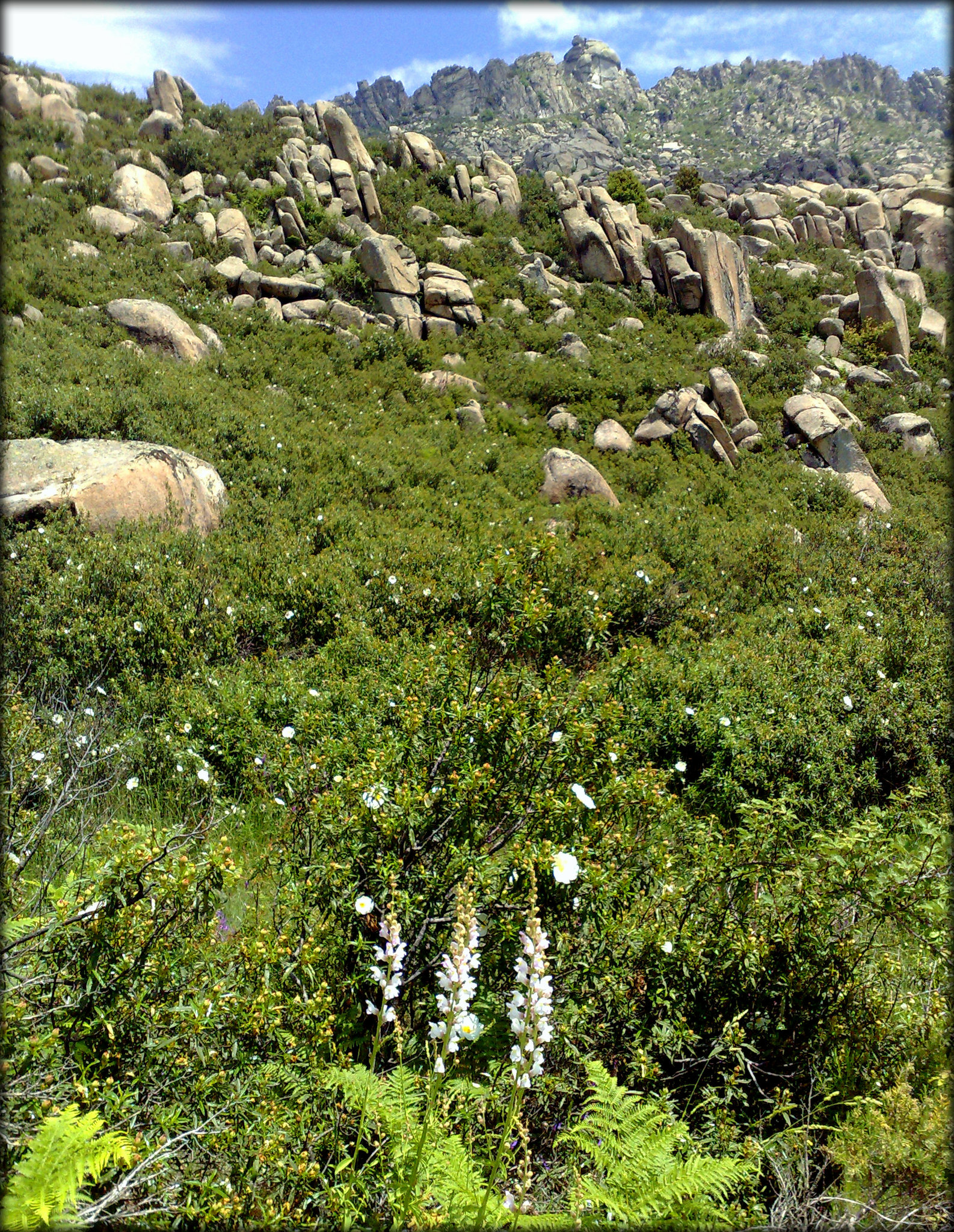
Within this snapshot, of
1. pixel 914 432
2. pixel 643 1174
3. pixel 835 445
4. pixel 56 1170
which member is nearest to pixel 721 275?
pixel 914 432

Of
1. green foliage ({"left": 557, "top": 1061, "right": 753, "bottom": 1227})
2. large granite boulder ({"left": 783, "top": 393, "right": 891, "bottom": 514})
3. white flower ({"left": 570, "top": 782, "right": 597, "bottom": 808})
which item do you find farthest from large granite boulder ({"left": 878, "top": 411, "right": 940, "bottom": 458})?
green foliage ({"left": 557, "top": 1061, "right": 753, "bottom": 1227})

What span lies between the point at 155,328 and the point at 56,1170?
1548 centimetres

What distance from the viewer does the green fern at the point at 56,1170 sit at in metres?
1.72

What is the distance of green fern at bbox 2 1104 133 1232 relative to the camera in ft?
5.64

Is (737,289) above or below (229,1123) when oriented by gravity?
above

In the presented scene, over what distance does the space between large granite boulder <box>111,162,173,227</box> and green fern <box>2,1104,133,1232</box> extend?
22.6 meters

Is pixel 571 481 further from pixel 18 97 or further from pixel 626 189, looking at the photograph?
pixel 18 97

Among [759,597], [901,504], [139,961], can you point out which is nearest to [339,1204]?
[139,961]

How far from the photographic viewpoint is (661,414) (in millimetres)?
17438

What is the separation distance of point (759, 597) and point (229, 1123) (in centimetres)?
977

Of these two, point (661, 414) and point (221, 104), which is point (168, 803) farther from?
point (221, 104)

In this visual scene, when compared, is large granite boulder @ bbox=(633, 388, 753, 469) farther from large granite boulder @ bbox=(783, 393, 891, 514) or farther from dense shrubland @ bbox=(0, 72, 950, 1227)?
dense shrubland @ bbox=(0, 72, 950, 1227)

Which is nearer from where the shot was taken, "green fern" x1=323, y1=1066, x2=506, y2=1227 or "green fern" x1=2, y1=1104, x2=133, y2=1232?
"green fern" x1=2, y1=1104, x2=133, y2=1232

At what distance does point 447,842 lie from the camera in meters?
3.10
